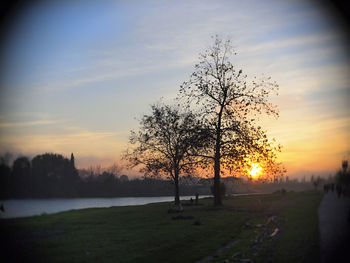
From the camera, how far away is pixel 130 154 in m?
54.8

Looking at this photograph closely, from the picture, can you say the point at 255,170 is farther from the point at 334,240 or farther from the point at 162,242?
the point at 162,242

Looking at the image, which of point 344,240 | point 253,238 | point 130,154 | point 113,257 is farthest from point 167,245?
point 130,154

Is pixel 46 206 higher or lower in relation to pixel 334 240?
lower

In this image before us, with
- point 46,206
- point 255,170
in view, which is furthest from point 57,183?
point 255,170

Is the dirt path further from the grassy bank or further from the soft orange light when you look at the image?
the soft orange light

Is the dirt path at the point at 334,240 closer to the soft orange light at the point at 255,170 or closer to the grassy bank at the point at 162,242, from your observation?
the grassy bank at the point at 162,242

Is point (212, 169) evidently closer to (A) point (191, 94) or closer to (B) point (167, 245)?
(A) point (191, 94)

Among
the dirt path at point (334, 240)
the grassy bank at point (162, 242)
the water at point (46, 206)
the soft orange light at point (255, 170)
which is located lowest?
the water at point (46, 206)

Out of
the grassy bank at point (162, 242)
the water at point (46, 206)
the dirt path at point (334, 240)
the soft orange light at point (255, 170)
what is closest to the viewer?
the dirt path at point (334, 240)

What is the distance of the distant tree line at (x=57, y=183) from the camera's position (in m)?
115

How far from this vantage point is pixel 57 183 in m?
131

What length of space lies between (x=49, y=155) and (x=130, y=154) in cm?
9156

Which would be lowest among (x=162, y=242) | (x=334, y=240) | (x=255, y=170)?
(x=162, y=242)

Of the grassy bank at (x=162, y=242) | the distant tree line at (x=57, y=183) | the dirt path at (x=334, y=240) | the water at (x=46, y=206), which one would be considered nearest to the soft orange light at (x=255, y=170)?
the grassy bank at (x=162, y=242)
